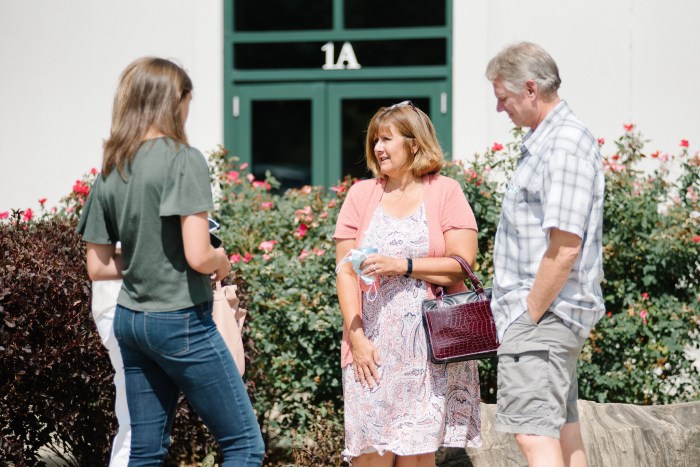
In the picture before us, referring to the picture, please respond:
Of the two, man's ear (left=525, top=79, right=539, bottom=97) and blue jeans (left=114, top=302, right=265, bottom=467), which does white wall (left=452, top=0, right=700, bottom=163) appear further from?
blue jeans (left=114, top=302, right=265, bottom=467)

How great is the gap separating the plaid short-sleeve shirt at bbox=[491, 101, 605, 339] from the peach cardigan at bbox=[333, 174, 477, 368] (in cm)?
48

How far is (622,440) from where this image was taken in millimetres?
4441

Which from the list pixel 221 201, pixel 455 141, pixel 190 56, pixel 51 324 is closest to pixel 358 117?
pixel 455 141

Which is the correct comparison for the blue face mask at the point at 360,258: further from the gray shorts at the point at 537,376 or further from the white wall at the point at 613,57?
the white wall at the point at 613,57

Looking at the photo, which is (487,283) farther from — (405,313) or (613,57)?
(613,57)

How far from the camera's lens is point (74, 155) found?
7.84 m

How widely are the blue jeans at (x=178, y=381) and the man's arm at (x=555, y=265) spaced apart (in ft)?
3.56

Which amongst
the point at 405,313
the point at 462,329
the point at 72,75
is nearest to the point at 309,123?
the point at 72,75

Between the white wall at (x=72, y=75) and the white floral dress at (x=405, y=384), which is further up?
the white wall at (x=72, y=75)

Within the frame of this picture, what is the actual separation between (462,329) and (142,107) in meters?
1.49

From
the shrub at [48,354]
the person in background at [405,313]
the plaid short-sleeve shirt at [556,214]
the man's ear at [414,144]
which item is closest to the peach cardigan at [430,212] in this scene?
the person in background at [405,313]

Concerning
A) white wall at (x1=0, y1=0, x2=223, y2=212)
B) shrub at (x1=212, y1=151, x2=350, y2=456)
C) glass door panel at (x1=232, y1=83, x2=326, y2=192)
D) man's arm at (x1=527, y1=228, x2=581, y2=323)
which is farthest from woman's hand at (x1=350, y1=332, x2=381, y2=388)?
white wall at (x1=0, y1=0, x2=223, y2=212)

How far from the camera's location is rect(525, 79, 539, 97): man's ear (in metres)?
3.31

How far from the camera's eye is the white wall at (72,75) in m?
7.68
